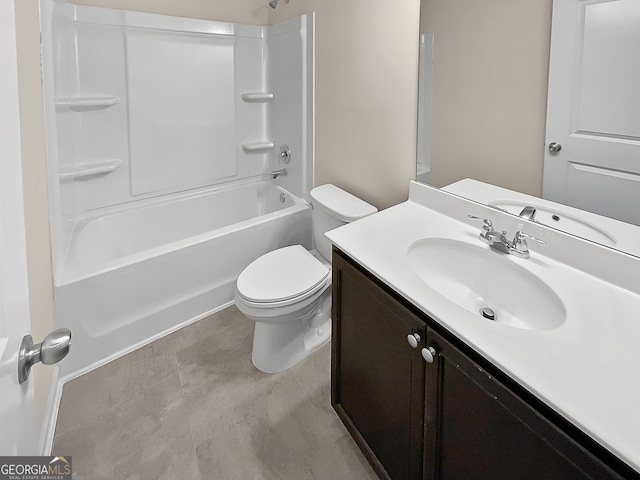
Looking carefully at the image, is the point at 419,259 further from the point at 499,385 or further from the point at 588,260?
the point at 499,385

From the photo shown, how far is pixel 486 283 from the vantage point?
126 centimetres

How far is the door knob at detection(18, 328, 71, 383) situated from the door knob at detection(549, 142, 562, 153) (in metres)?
1.32

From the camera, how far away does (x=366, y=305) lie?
1.23 metres

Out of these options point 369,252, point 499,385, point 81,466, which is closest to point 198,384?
point 81,466

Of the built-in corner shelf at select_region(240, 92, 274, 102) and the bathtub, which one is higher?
the built-in corner shelf at select_region(240, 92, 274, 102)

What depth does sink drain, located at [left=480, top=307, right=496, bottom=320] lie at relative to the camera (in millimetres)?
1173

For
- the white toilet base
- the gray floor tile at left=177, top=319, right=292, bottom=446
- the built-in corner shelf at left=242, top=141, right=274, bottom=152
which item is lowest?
the gray floor tile at left=177, top=319, right=292, bottom=446

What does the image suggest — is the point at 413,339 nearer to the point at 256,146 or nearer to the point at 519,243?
the point at 519,243

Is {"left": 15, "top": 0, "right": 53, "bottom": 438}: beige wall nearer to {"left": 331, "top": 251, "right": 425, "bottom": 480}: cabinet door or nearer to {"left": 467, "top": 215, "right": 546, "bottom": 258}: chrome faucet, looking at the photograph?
{"left": 331, "top": 251, "right": 425, "bottom": 480}: cabinet door

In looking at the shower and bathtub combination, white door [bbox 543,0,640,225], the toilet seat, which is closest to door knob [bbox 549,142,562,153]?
white door [bbox 543,0,640,225]

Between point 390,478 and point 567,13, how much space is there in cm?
147

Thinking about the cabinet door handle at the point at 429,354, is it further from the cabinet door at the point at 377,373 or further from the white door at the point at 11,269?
the white door at the point at 11,269

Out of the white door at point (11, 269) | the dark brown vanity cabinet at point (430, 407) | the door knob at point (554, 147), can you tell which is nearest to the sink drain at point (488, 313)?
the dark brown vanity cabinet at point (430, 407)

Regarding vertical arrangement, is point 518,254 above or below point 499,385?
above
